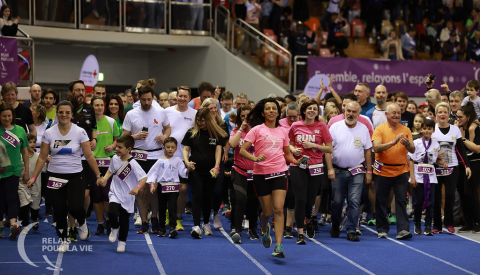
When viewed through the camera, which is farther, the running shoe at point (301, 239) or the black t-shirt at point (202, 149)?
the black t-shirt at point (202, 149)

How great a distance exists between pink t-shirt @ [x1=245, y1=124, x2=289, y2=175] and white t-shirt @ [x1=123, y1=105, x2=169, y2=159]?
1.83 m

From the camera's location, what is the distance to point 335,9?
782 inches

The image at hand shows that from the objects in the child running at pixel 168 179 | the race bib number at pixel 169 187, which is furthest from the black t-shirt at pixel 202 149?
the race bib number at pixel 169 187

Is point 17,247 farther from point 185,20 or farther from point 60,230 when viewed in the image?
point 185,20

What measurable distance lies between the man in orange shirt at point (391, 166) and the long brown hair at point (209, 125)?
2.21 meters

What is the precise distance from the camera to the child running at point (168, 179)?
8.44m

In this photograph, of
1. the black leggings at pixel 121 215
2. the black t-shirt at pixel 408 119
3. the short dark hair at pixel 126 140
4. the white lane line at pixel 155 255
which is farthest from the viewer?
the black t-shirt at pixel 408 119

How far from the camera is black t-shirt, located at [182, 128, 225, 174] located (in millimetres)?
8477

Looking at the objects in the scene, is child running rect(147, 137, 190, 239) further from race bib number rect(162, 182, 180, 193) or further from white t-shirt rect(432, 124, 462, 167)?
white t-shirt rect(432, 124, 462, 167)

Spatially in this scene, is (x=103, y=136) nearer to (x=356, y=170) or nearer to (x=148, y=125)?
(x=148, y=125)

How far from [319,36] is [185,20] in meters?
4.39

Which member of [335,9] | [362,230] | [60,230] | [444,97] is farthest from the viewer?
[335,9]

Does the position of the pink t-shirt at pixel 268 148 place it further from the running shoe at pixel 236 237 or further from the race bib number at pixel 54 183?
the race bib number at pixel 54 183

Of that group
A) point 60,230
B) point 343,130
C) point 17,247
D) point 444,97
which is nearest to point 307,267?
point 343,130
